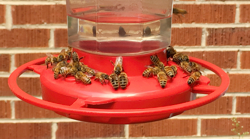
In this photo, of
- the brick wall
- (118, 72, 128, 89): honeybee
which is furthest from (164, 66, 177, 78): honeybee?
the brick wall

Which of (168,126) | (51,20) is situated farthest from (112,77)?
(168,126)

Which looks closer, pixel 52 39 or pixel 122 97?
pixel 122 97

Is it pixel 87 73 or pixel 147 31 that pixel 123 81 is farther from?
pixel 147 31

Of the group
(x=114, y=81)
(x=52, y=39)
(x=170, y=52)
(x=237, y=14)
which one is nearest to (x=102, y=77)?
(x=114, y=81)

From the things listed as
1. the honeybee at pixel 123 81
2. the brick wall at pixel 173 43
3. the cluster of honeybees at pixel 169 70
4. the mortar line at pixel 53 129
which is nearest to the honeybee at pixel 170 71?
the cluster of honeybees at pixel 169 70

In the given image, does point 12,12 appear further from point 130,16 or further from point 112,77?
point 112,77
